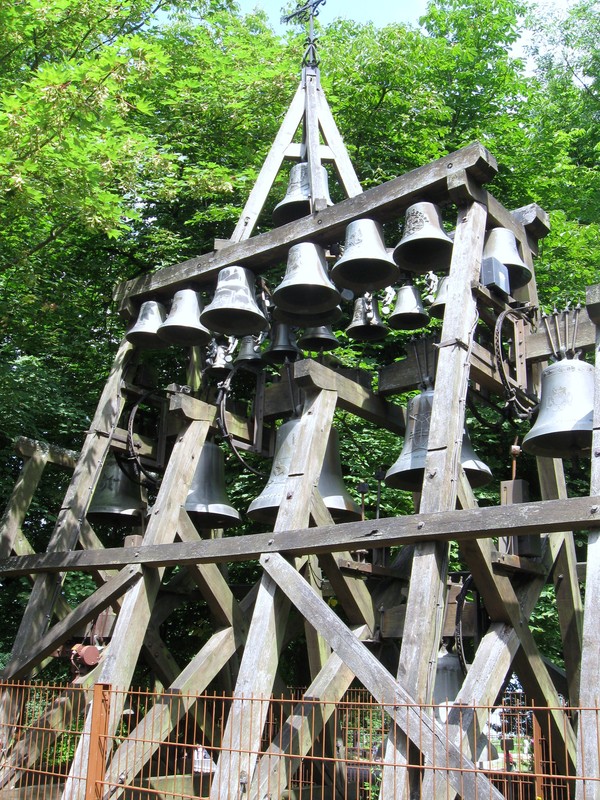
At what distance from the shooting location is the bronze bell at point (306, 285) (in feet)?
24.2

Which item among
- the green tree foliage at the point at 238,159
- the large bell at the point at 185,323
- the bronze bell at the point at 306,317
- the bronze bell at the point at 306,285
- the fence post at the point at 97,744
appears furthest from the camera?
the green tree foliage at the point at 238,159

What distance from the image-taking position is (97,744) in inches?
231

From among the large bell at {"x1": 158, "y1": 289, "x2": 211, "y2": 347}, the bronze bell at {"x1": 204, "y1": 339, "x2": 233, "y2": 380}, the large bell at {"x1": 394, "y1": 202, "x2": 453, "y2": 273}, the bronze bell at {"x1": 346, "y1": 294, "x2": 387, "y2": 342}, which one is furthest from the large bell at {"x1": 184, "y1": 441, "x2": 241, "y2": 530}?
the large bell at {"x1": 394, "y1": 202, "x2": 453, "y2": 273}

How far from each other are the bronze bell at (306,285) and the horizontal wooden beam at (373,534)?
216cm

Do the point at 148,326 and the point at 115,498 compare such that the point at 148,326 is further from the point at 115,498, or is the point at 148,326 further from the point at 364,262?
the point at 364,262

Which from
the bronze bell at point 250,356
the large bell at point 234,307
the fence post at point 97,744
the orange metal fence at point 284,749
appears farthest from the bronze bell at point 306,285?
the fence post at point 97,744

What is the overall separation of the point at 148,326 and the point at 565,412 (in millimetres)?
3958

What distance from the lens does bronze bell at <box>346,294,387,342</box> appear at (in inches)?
320

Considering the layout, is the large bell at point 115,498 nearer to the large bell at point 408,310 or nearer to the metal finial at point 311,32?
the large bell at point 408,310

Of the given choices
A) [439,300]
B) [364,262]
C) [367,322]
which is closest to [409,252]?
[364,262]

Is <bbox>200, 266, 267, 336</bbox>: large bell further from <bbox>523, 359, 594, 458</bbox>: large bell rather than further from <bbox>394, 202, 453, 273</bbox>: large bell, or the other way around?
<bbox>523, 359, 594, 458</bbox>: large bell

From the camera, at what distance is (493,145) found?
1477 centimetres

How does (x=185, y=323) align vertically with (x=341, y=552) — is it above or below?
above

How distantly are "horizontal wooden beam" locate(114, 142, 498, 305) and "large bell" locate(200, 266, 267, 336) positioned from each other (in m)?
0.15
